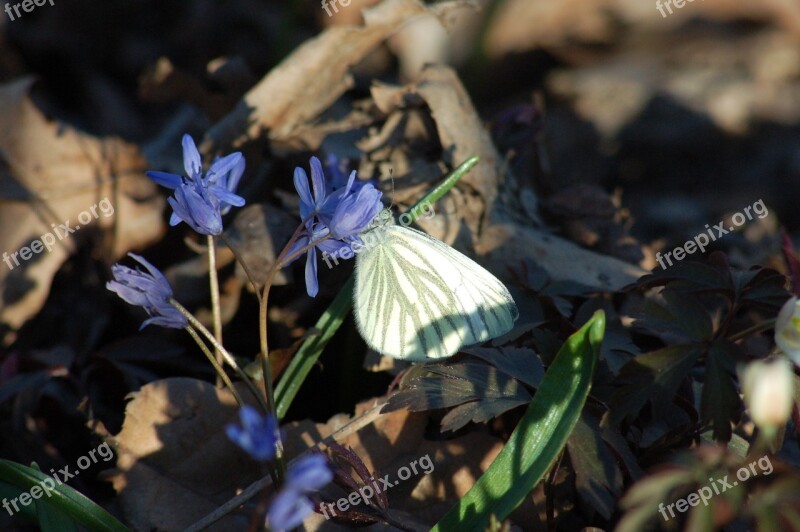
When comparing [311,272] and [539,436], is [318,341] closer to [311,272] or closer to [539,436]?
[311,272]

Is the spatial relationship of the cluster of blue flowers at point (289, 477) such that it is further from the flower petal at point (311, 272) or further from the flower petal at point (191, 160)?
the flower petal at point (191, 160)

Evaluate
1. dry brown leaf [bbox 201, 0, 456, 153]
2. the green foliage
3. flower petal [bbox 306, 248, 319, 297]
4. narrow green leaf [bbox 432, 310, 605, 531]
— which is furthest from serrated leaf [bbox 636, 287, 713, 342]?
dry brown leaf [bbox 201, 0, 456, 153]

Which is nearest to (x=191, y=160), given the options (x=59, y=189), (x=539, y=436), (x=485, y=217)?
(x=539, y=436)

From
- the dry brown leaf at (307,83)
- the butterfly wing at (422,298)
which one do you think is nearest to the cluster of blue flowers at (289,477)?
the butterfly wing at (422,298)

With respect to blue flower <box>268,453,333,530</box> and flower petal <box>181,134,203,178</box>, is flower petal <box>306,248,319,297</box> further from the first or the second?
blue flower <box>268,453,333,530</box>

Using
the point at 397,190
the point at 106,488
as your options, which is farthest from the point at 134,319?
the point at 397,190

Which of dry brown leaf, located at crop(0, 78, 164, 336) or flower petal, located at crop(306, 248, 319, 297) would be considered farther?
dry brown leaf, located at crop(0, 78, 164, 336)

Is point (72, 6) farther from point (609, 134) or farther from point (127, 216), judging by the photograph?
point (609, 134)
